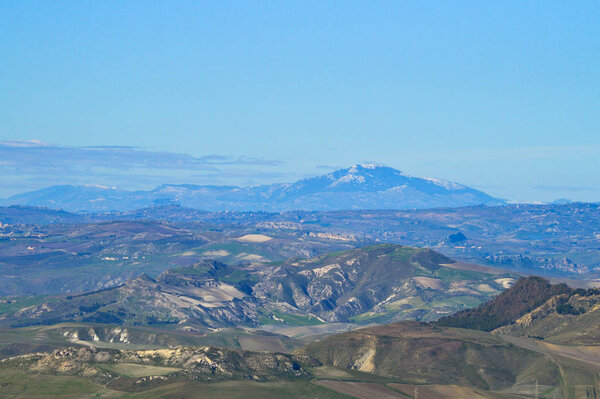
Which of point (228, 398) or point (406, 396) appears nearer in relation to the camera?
point (228, 398)

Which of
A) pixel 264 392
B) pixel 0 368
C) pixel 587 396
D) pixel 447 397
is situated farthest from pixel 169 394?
pixel 587 396

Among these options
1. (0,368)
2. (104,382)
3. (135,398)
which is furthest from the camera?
(0,368)

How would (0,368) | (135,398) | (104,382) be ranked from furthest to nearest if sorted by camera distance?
1. (0,368)
2. (104,382)
3. (135,398)

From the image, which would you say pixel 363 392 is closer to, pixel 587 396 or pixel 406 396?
pixel 406 396

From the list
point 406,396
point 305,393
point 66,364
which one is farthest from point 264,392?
point 66,364

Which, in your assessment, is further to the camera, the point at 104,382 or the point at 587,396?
the point at 587,396

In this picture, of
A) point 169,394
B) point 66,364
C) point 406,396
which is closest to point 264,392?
point 169,394

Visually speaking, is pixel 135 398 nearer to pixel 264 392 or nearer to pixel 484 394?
pixel 264 392
